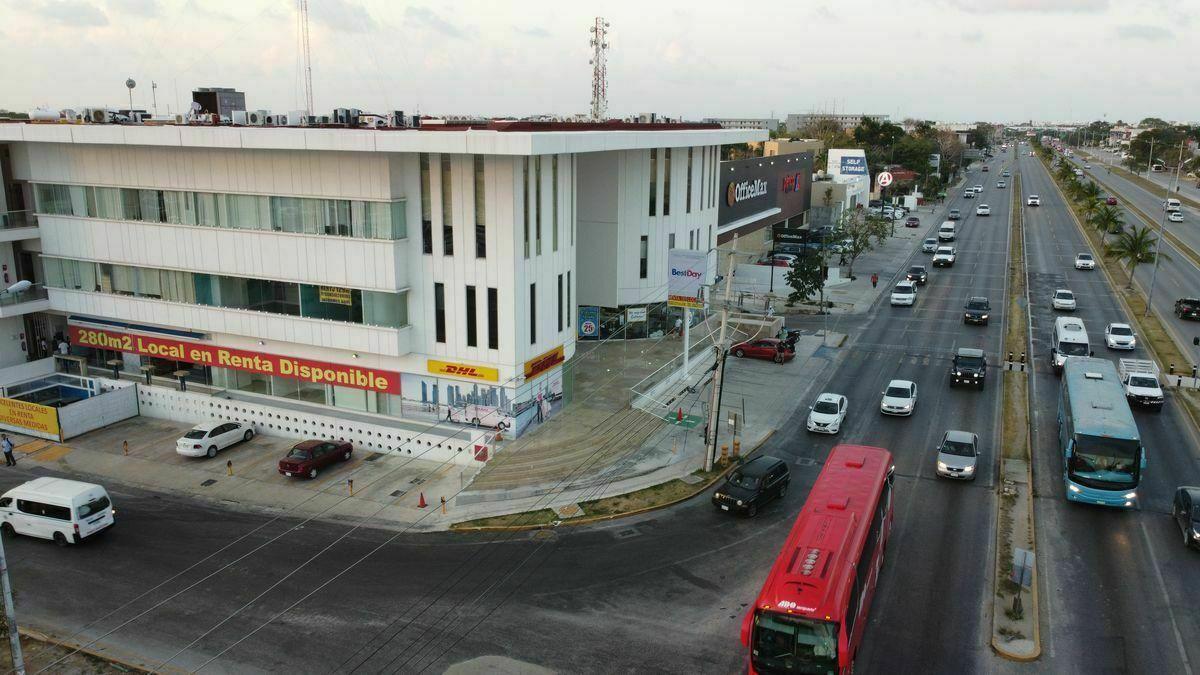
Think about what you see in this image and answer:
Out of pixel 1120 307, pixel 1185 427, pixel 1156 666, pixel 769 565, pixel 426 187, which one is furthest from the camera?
pixel 1120 307

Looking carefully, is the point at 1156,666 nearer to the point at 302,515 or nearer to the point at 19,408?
the point at 302,515

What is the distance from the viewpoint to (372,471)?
34.4 metres

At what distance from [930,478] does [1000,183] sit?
162568mm

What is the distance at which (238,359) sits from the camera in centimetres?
4022

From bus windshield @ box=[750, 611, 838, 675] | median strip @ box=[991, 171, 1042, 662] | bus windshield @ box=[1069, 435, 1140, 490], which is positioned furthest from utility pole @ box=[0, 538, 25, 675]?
bus windshield @ box=[1069, 435, 1140, 490]

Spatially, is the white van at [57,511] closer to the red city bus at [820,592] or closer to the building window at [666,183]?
the red city bus at [820,592]

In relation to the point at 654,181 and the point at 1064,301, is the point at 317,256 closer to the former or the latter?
the point at 654,181

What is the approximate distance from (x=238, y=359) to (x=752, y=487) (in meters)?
25.4

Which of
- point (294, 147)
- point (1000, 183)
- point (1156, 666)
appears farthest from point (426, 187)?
point (1000, 183)

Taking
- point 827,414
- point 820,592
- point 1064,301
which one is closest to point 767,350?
point 827,414

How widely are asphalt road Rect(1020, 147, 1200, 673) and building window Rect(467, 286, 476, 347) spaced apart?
22416 mm

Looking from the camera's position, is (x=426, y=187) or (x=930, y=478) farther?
(x=426, y=187)

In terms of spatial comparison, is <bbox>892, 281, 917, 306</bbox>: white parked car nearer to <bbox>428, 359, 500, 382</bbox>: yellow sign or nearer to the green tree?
the green tree

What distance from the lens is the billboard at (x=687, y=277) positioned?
39.4 m
